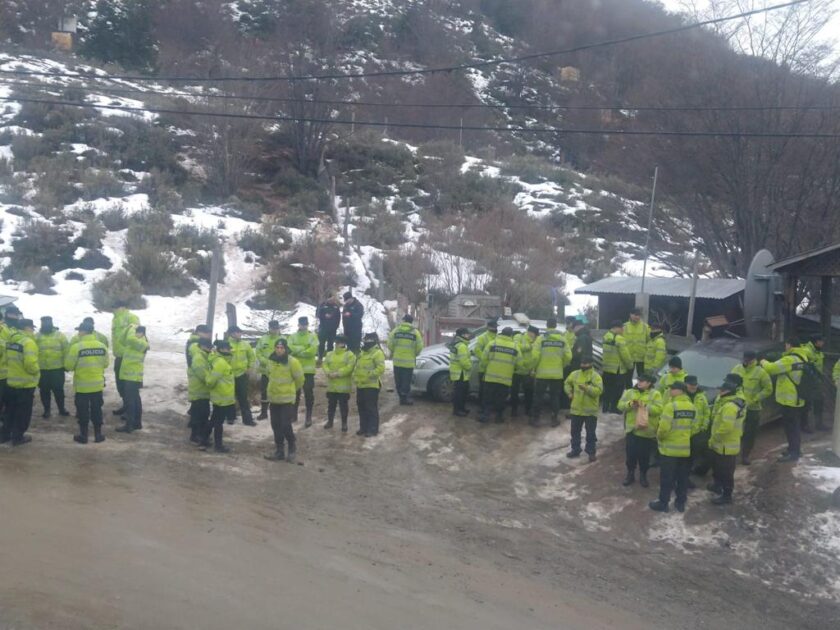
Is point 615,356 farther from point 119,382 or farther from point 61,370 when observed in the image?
point 61,370

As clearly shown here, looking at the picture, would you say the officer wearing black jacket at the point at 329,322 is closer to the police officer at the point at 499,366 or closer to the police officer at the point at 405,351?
the police officer at the point at 405,351

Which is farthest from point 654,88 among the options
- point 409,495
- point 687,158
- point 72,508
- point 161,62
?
point 161,62

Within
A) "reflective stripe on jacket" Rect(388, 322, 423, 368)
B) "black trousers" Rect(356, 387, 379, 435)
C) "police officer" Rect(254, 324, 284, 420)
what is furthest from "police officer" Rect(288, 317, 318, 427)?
"reflective stripe on jacket" Rect(388, 322, 423, 368)

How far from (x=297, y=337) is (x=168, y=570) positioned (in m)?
6.92

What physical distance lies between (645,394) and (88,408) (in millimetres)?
7678

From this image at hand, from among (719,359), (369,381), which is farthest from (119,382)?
(719,359)

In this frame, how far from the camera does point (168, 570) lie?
24.4 feet

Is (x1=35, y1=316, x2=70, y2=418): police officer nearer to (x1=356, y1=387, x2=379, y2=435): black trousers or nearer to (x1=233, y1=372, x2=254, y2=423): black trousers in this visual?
(x1=233, y1=372, x2=254, y2=423): black trousers

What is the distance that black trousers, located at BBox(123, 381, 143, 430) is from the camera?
13.1m

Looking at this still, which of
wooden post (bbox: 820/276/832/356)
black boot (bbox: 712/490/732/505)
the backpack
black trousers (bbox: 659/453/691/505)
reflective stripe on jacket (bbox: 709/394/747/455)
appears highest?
wooden post (bbox: 820/276/832/356)

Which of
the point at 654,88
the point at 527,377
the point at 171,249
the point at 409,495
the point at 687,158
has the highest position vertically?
the point at 654,88

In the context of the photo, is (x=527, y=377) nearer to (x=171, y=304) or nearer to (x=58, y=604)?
(x=58, y=604)

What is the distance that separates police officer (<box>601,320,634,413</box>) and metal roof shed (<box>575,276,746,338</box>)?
3502mm

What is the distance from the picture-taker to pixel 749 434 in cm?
1155
